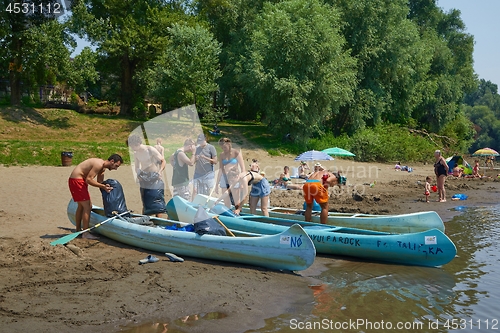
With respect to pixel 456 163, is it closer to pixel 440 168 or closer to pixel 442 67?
pixel 440 168

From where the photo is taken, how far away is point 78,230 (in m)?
9.22

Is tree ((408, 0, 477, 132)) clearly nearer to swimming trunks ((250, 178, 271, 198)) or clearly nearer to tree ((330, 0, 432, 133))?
tree ((330, 0, 432, 133))

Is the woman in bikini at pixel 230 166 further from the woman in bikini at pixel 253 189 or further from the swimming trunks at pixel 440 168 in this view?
the swimming trunks at pixel 440 168

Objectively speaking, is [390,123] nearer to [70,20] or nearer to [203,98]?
[203,98]

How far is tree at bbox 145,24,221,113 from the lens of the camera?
28.8 meters

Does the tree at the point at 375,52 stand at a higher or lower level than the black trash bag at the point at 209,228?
higher

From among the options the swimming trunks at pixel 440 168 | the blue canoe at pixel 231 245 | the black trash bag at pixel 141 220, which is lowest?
the blue canoe at pixel 231 245

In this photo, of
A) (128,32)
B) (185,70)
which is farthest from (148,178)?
(128,32)

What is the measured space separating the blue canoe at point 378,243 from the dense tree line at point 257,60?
1716 cm

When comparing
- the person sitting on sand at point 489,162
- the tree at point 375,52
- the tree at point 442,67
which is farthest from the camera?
the tree at point 442,67

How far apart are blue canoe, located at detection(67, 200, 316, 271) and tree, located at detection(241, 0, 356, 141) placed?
18.2 metres

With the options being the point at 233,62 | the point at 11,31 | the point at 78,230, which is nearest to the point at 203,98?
the point at 233,62

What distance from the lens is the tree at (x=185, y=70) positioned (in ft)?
94.6

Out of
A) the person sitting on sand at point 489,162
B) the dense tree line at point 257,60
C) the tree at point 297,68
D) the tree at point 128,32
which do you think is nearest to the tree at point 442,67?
the dense tree line at point 257,60
